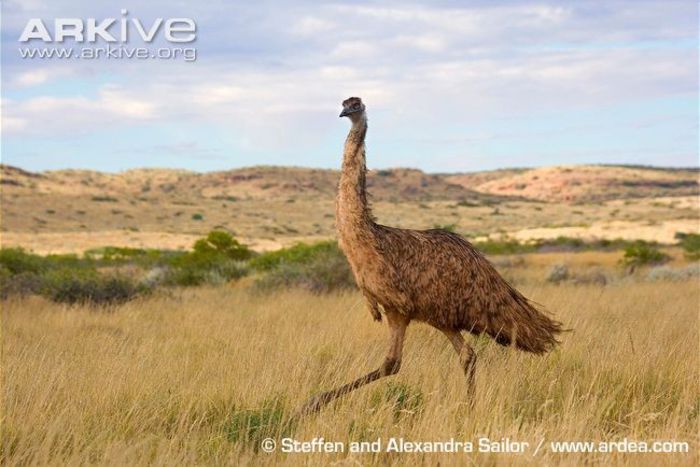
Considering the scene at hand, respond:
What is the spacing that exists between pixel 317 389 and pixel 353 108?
2074 mm

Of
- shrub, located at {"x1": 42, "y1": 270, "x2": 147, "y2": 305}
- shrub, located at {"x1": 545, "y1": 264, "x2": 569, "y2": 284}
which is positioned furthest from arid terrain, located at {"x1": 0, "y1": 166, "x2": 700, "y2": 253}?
shrub, located at {"x1": 42, "y1": 270, "x2": 147, "y2": 305}

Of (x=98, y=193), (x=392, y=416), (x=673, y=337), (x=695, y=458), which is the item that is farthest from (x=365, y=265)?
(x=98, y=193)

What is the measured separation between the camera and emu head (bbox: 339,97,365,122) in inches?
231

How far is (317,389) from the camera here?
20.6 feet

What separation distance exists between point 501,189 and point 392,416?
114210 mm

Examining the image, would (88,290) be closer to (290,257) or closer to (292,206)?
(290,257)

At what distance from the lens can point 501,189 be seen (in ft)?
385

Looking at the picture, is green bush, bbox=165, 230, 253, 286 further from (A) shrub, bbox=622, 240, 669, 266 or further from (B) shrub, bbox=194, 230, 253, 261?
(A) shrub, bbox=622, 240, 669, 266

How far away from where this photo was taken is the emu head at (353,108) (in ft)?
19.3

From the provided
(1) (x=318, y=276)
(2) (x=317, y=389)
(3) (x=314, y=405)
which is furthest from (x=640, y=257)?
(3) (x=314, y=405)

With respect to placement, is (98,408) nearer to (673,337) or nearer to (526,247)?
(673,337)

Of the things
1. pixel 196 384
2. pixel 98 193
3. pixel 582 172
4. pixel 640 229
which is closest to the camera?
pixel 196 384

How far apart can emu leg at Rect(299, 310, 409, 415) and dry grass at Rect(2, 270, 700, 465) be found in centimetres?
11

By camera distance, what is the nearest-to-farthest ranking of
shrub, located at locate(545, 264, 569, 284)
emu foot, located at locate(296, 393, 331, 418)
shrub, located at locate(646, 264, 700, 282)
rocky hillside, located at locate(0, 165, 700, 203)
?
emu foot, located at locate(296, 393, 331, 418) → shrub, located at locate(646, 264, 700, 282) → shrub, located at locate(545, 264, 569, 284) → rocky hillside, located at locate(0, 165, 700, 203)
